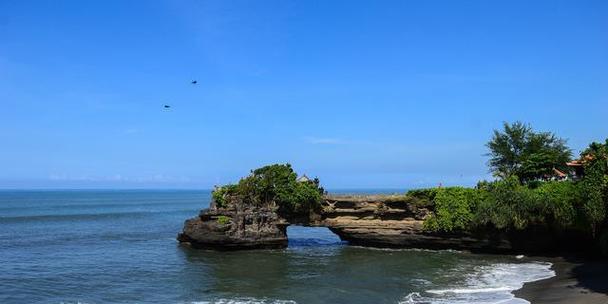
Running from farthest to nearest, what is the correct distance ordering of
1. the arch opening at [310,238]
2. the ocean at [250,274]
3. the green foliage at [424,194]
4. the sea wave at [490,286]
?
the arch opening at [310,238] < the green foliage at [424,194] < the ocean at [250,274] < the sea wave at [490,286]

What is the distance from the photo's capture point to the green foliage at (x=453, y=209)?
33406mm

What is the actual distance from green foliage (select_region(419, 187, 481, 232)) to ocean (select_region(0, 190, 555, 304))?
178 cm

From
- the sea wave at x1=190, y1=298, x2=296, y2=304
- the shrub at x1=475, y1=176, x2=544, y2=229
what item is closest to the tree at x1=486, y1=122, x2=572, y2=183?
the shrub at x1=475, y1=176, x2=544, y2=229

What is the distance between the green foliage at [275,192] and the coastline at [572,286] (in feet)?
51.8

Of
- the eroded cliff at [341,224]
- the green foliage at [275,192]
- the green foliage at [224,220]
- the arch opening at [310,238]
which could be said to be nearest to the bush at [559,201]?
the eroded cliff at [341,224]

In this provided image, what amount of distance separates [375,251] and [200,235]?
38.8ft

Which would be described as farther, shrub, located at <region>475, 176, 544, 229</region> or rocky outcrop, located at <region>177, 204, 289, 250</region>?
rocky outcrop, located at <region>177, 204, 289, 250</region>

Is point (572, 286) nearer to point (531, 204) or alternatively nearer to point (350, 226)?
point (531, 204)

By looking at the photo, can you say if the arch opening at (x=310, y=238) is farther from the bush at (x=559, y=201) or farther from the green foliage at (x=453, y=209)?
the bush at (x=559, y=201)

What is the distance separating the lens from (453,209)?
3378 cm

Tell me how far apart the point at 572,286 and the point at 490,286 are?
3.20 meters

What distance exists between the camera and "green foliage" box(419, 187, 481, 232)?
3341cm

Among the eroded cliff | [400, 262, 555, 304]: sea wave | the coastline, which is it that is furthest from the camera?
the eroded cliff

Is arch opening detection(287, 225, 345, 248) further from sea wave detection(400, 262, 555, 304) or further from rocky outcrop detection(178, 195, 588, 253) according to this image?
sea wave detection(400, 262, 555, 304)
